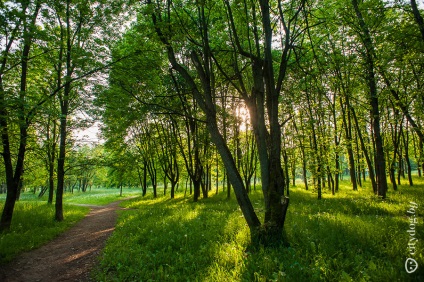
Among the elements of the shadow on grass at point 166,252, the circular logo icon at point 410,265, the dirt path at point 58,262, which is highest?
the circular logo icon at point 410,265

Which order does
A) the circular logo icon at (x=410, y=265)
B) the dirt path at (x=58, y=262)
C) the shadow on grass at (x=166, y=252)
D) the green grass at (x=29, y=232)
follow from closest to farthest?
the circular logo icon at (x=410, y=265) → the shadow on grass at (x=166, y=252) → the dirt path at (x=58, y=262) → the green grass at (x=29, y=232)

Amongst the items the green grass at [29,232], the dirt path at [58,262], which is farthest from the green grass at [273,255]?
the green grass at [29,232]

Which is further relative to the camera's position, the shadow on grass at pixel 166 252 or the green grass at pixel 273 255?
the shadow on grass at pixel 166 252

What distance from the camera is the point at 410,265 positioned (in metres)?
3.90

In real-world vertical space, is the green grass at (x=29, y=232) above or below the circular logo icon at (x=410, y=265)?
below

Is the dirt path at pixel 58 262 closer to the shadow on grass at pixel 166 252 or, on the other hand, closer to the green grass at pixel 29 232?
the green grass at pixel 29 232

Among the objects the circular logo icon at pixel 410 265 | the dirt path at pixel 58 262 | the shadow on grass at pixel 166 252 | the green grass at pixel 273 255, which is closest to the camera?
the circular logo icon at pixel 410 265

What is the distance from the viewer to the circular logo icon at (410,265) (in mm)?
3719

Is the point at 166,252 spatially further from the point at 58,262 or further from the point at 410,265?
the point at 410,265

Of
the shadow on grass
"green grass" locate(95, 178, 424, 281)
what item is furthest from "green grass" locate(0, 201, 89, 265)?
"green grass" locate(95, 178, 424, 281)

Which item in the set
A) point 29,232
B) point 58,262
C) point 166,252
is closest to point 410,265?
point 166,252

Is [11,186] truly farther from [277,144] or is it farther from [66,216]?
[277,144]

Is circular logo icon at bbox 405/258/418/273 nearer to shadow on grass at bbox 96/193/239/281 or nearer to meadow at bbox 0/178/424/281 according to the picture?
meadow at bbox 0/178/424/281

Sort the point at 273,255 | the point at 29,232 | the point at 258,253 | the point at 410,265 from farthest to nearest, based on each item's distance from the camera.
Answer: the point at 29,232 → the point at 258,253 → the point at 273,255 → the point at 410,265
